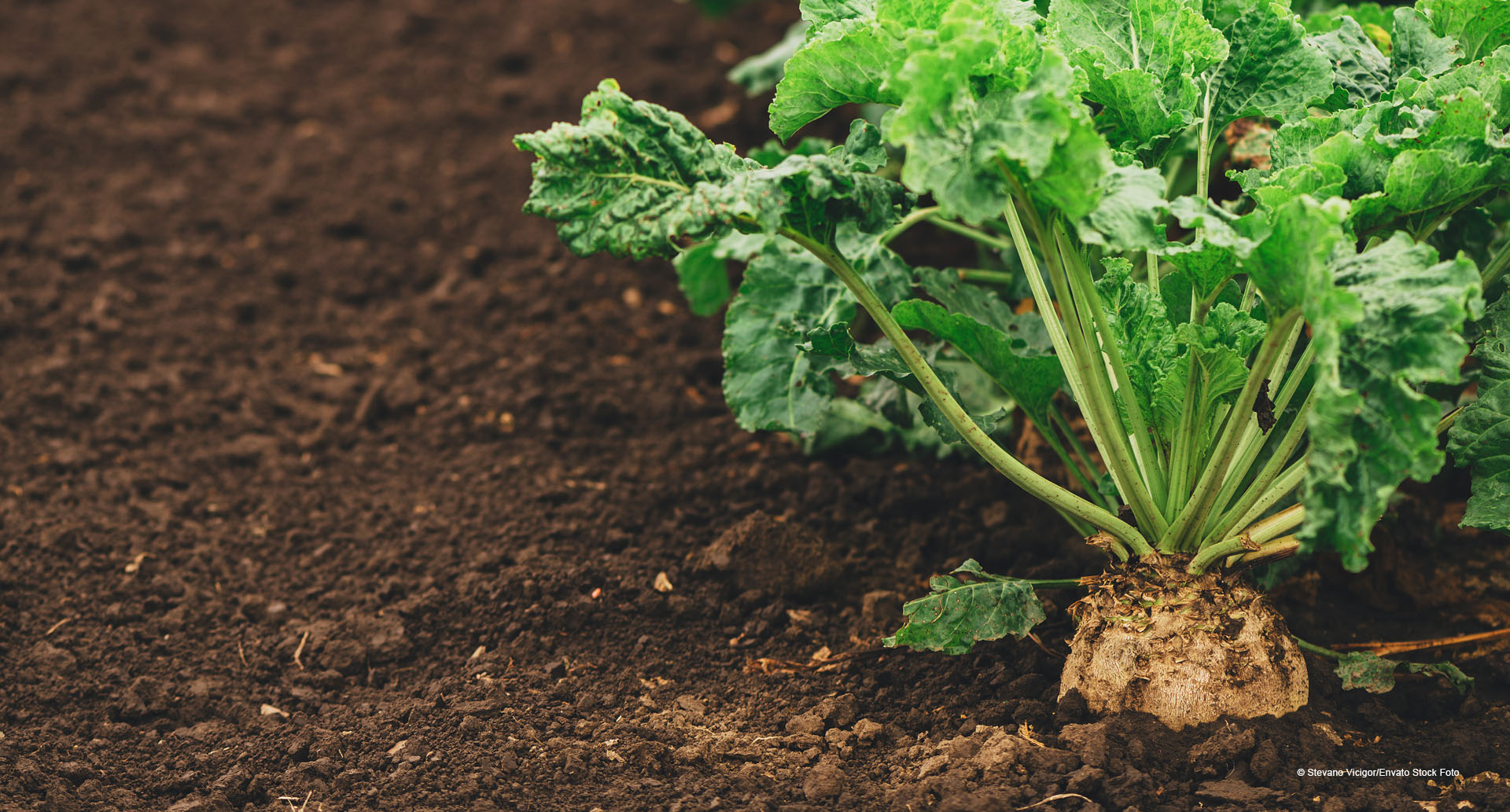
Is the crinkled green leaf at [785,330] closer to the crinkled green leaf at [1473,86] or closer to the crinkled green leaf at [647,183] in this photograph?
the crinkled green leaf at [647,183]

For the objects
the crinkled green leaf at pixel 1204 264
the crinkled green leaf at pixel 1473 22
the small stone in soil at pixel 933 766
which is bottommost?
the small stone in soil at pixel 933 766

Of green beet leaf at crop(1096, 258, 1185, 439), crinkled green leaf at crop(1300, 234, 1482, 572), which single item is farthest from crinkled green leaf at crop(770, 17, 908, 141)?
crinkled green leaf at crop(1300, 234, 1482, 572)

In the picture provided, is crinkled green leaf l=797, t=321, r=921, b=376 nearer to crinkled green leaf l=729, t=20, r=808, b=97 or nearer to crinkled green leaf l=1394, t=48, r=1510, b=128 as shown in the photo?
crinkled green leaf l=1394, t=48, r=1510, b=128

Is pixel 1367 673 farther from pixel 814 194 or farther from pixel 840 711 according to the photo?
pixel 814 194

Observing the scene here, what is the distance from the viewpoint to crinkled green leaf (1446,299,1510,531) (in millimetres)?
1958

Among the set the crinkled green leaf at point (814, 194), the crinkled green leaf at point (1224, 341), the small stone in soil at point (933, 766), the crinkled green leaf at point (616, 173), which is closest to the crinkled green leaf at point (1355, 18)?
the crinkled green leaf at point (1224, 341)

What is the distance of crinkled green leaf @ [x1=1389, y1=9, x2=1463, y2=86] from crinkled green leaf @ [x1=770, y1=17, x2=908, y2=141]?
3.30 feet

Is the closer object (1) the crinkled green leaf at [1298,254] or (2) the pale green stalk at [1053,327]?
(1) the crinkled green leaf at [1298,254]

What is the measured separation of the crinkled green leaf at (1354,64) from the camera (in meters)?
2.22

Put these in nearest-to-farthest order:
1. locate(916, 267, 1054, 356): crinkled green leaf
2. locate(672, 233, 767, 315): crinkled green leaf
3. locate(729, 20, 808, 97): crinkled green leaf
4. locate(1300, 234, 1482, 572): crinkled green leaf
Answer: locate(1300, 234, 1482, 572): crinkled green leaf < locate(916, 267, 1054, 356): crinkled green leaf < locate(672, 233, 767, 315): crinkled green leaf < locate(729, 20, 808, 97): crinkled green leaf

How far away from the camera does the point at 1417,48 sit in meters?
2.20

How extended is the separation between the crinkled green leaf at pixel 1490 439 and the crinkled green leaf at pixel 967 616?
74cm

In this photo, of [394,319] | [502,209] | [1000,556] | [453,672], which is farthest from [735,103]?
[453,672]

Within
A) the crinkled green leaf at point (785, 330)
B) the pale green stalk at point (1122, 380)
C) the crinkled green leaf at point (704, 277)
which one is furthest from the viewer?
the crinkled green leaf at point (704, 277)
